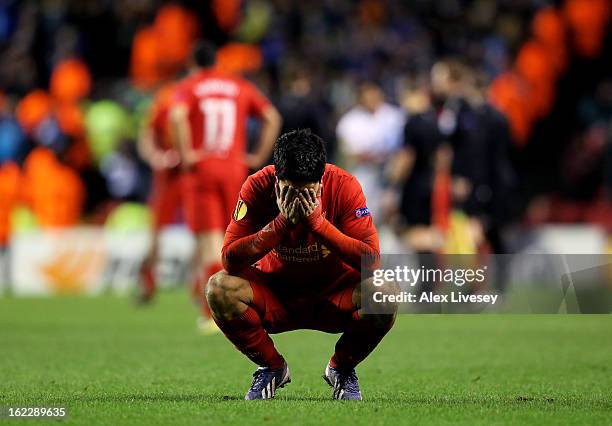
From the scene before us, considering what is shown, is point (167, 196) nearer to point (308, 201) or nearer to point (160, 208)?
point (160, 208)

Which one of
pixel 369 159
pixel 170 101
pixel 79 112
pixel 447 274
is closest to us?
pixel 447 274

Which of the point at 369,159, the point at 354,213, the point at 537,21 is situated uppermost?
the point at 537,21

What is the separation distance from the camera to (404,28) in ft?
74.1

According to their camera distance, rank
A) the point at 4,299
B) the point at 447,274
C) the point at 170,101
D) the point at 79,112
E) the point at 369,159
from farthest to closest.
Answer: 1. the point at 79,112
2. the point at 369,159
3. the point at 4,299
4. the point at 170,101
5. the point at 447,274

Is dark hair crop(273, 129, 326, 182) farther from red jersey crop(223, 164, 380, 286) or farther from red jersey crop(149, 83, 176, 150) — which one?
red jersey crop(149, 83, 176, 150)

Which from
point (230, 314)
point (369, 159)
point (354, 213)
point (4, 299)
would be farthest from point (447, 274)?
point (369, 159)

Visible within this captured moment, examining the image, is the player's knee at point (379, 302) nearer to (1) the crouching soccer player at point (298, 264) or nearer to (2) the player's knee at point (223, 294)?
(1) the crouching soccer player at point (298, 264)

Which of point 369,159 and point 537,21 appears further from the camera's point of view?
point 537,21

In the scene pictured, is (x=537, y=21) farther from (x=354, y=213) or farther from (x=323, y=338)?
(x=354, y=213)

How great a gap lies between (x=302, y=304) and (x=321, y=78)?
46.9 feet

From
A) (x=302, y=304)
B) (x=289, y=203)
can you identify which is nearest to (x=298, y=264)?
(x=302, y=304)

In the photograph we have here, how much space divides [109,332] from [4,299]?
4.96 meters

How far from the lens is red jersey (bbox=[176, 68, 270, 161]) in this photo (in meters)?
11.3

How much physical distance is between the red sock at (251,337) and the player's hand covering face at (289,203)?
67 cm
